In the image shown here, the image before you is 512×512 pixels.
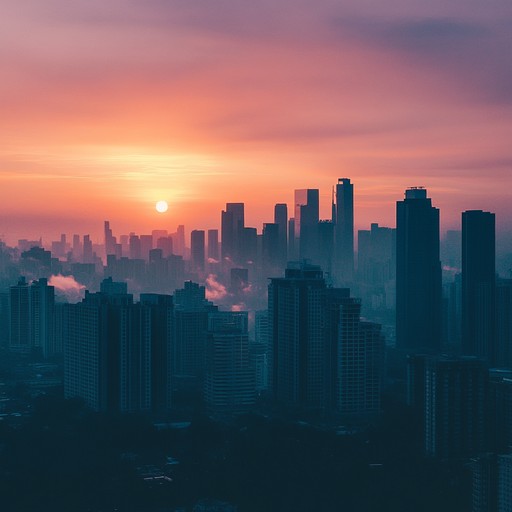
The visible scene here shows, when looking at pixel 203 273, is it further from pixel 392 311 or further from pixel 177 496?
pixel 177 496

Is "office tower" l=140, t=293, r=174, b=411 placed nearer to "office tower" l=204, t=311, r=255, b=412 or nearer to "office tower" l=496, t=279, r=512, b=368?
"office tower" l=204, t=311, r=255, b=412

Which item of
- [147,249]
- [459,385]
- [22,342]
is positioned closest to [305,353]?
[459,385]

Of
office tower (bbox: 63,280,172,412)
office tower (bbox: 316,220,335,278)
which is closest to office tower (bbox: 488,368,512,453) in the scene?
office tower (bbox: 63,280,172,412)

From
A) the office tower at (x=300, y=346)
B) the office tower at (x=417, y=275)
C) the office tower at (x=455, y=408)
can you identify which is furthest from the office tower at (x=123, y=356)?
the office tower at (x=417, y=275)

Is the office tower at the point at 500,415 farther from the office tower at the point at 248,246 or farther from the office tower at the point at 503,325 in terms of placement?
the office tower at the point at 248,246

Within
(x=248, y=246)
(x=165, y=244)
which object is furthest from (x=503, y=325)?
(x=165, y=244)

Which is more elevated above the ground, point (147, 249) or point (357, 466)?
point (147, 249)
